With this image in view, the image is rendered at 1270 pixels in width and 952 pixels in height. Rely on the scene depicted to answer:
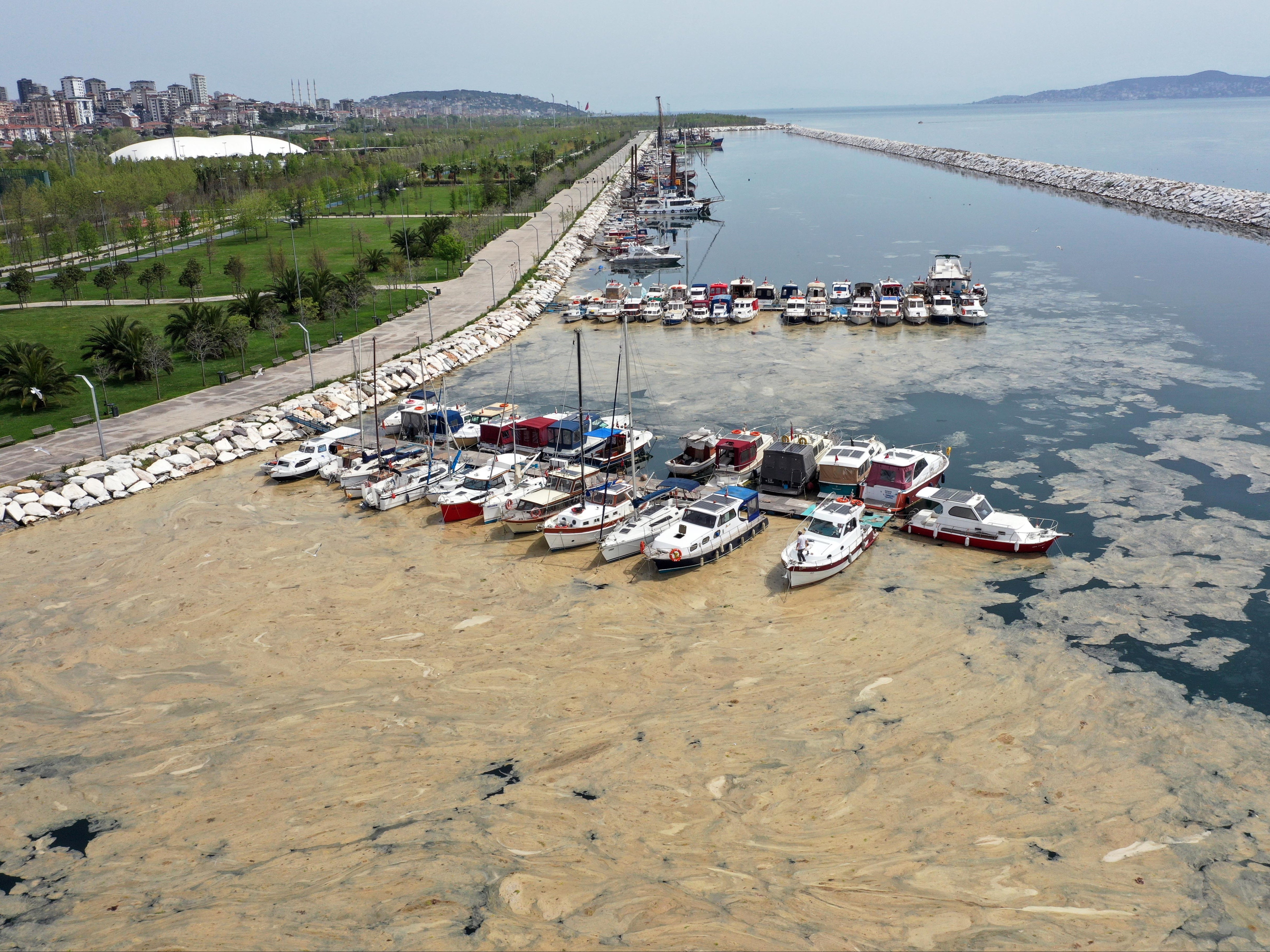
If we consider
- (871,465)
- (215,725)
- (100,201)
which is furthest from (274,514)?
(100,201)

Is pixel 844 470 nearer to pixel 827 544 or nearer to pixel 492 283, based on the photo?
pixel 827 544

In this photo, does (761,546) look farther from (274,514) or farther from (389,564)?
(274,514)

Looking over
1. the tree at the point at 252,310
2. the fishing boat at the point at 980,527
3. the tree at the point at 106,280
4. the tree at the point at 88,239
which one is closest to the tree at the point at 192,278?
the tree at the point at 106,280

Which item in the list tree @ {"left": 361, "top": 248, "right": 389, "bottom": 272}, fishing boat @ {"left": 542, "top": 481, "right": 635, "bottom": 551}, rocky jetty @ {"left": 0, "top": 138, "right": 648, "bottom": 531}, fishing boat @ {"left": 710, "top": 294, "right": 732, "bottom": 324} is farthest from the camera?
tree @ {"left": 361, "top": 248, "right": 389, "bottom": 272}

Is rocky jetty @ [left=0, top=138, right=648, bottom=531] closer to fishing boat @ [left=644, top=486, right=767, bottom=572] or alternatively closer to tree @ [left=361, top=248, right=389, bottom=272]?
fishing boat @ [left=644, top=486, right=767, bottom=572]

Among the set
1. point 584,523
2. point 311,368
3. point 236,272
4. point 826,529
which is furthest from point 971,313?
point 236,272


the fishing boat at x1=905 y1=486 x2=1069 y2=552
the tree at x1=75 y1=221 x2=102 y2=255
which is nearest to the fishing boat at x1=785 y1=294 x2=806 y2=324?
the fishing boat at x1=905 y1=486 x2=1069 y2=552

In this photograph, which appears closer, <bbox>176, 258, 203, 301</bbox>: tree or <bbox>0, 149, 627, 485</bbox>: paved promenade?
<bbox>0, 149, 627, 485</bbox>: paved promenade
